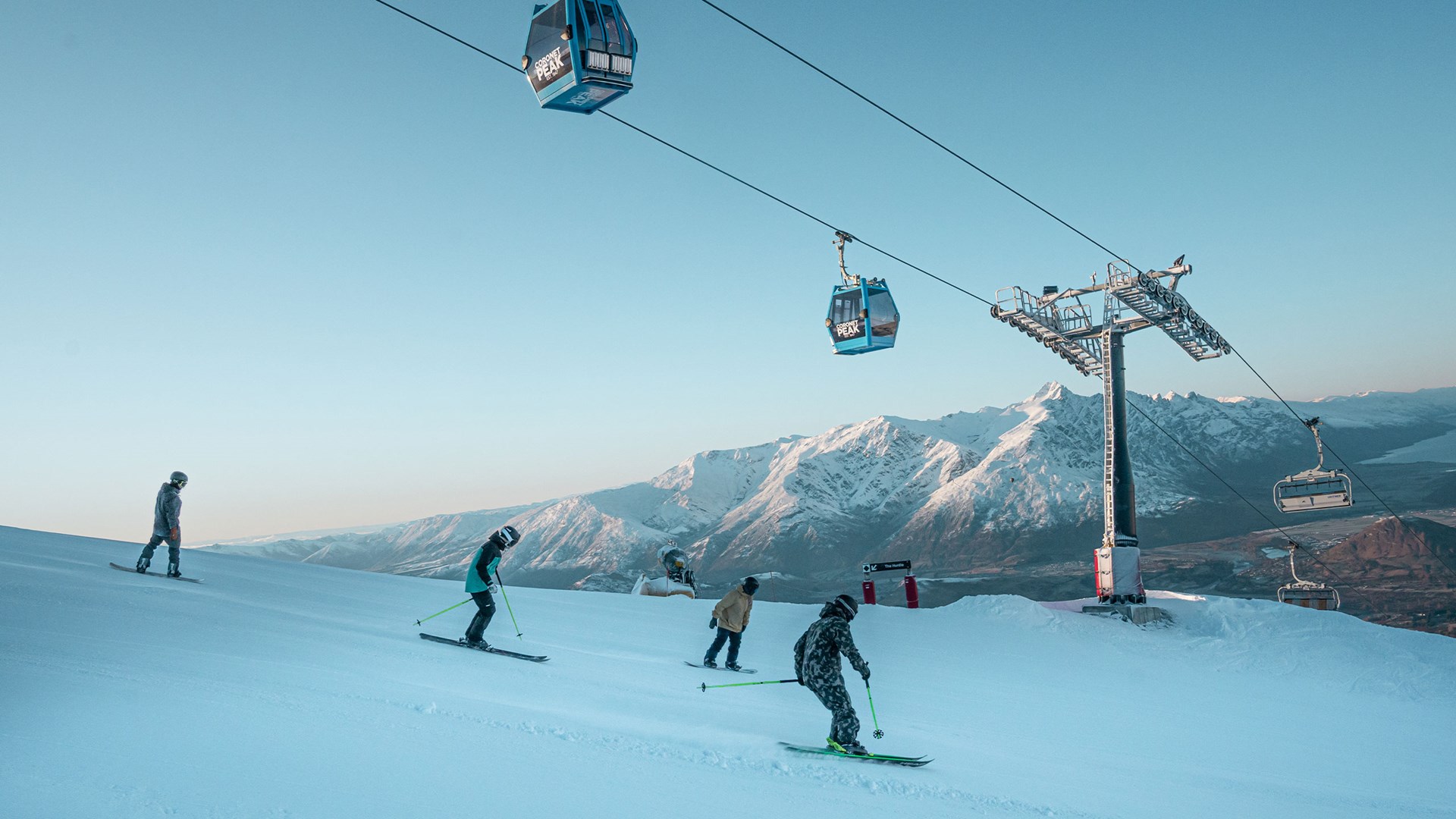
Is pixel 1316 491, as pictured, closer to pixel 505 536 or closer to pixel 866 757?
pixel 866 757

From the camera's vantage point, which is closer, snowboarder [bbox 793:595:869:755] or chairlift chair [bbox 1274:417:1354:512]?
snowboarder [bbox 793:595:869:755]

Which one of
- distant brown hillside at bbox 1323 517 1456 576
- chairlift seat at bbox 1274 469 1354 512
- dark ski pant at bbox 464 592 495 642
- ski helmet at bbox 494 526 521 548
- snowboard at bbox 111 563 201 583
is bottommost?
distant brown hillside at bbox 1323 517 1456 576

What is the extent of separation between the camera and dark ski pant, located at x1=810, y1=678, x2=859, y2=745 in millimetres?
8492

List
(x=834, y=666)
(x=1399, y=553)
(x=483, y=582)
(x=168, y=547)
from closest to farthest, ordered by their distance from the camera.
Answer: (x=834, y=666) < (x=483, y=582) < (x=168, y=547) < (x=1399, y=553)

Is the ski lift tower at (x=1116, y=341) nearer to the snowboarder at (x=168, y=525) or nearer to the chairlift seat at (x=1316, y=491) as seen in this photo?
the chairlift seat at (x=1316, y=491)

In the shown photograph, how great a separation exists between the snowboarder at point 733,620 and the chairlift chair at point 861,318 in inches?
355

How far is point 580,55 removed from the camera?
1091 cm

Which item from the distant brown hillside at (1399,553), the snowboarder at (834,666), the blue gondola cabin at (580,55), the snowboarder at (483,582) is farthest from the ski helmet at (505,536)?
the distant brown hillside at (1399,553)

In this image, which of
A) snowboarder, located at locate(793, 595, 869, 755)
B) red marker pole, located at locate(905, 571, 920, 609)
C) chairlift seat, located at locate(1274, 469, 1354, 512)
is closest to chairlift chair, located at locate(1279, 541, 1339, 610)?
chairlift seat, located at locate(1274, 469, 1354, 512)

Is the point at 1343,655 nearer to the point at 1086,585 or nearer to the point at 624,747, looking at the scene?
the point at 624,747

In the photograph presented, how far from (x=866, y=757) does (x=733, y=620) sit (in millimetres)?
4518

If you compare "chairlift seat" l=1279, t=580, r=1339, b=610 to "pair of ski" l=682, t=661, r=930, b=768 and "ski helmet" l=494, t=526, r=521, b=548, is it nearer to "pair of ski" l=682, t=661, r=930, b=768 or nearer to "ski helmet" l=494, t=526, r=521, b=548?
"pair of ski" l=682, t=661, r=930, b=768

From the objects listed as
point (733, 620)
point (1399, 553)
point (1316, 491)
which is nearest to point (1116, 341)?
point (1316, 491)

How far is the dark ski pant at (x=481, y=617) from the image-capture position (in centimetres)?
1152
